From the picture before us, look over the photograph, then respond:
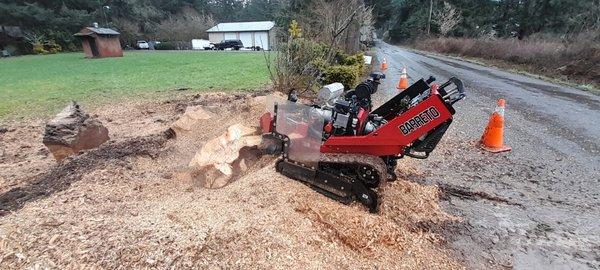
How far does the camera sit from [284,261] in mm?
2725

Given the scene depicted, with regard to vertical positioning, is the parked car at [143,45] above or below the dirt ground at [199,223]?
below

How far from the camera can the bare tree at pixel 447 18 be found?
38.1 m

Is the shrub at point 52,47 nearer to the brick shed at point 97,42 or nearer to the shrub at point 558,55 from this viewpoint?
the brick shed at point 97,42

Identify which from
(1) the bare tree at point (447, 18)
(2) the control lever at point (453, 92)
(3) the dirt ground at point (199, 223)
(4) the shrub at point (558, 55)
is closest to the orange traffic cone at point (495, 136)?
(3) the dirt ground at point (199, 223)

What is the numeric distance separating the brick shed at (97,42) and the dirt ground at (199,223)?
29942 millimetres

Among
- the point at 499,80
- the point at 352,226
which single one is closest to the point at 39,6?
the point at 499,80

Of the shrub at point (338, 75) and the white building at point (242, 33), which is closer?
the shrub at point (338, 75)

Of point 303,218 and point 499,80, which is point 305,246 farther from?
point 499,80

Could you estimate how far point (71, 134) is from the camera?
531 centimetres

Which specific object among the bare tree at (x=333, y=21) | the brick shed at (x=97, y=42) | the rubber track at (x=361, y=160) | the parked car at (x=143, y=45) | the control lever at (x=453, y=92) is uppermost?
the bare tree at (x=333, y=21)

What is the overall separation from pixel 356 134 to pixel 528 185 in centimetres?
251

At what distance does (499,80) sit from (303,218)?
13005 millimetres

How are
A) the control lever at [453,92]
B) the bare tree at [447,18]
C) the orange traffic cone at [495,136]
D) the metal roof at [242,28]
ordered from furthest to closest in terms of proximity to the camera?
the metal roof at [242,28], the bare tree at [447,18], the orange traffic cone at [495,136], the control lever at [453,92]

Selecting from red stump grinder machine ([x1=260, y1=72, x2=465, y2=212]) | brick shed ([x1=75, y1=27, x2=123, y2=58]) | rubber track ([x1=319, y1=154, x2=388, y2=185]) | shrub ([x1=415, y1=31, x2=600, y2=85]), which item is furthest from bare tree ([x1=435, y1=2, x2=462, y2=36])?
rubber track ([x1=319, y1=154, x2=388, y2=185])
